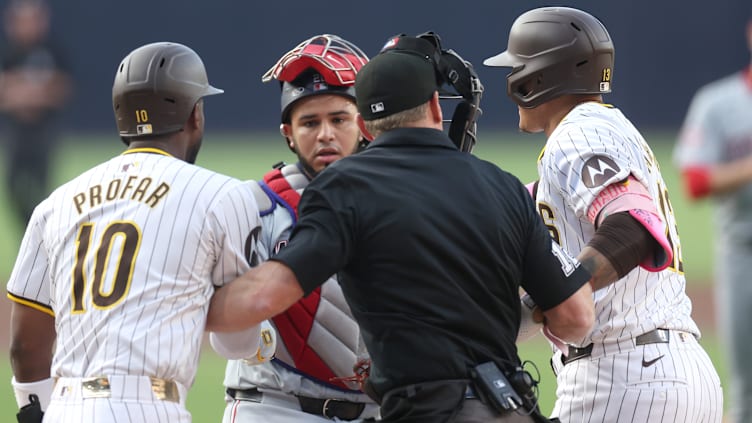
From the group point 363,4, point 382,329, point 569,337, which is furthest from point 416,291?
point 363,4

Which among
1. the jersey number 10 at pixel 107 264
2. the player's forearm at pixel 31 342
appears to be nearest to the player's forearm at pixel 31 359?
the player's forearm at pixel 31 342

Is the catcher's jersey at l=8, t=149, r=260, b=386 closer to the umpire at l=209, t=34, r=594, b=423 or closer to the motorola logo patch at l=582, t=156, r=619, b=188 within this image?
the umpire at l=209, t=34, r=594, b=423

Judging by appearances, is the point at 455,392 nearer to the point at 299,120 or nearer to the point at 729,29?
the point at 299,120

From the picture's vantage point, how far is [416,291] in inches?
124

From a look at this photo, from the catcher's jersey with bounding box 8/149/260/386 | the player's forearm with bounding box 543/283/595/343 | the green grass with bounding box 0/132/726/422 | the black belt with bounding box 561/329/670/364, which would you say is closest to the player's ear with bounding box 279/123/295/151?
the catcher's jersey with bounding box 8/149/260/386

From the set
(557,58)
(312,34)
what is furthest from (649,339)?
(312,34)

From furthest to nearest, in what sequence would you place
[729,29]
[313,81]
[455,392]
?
[729,29] → [313,81] → [455,392]

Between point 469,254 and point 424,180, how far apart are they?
249mm

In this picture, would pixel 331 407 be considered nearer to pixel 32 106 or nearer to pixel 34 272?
pixel 34 272

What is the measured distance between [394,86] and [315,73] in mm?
1081

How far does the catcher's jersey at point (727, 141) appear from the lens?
12.6ft

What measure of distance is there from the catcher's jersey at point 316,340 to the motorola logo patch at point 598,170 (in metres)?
0.95

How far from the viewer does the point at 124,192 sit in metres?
3.36

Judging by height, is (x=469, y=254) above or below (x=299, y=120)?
below
